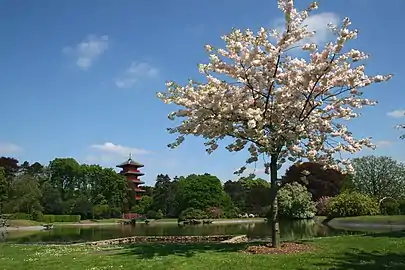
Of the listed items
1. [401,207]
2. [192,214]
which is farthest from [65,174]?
[401,207]

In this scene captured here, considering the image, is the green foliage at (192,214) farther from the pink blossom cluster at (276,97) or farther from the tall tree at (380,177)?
the pink blossom cluster at (276,97)

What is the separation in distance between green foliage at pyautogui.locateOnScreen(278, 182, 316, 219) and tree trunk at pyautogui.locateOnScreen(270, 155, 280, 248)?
49197 millimetres

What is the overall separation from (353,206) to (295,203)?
11987mm

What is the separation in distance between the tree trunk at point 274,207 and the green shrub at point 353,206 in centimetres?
4112

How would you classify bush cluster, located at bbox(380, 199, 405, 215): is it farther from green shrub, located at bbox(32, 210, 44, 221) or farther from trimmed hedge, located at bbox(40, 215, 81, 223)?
green shrub, located at bbox(32, 210, 44, 221)

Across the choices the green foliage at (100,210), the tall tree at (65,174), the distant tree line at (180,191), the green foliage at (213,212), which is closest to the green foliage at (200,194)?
the distant tree line at (180,191)

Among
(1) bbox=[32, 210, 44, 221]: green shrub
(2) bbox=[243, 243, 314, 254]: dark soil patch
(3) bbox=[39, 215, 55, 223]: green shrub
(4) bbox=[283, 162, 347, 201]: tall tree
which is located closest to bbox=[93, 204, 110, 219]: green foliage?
(3) bbox=[39, 215, 55, 223]: green shrub

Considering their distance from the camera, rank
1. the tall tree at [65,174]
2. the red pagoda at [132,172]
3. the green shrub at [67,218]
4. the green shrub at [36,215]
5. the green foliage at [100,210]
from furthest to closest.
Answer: the red pagoda at [132,172]
the tall tree at [65,174]
the green foliage at [100,210]
the green shrub at [67,218]
the green shrub at [36,215]

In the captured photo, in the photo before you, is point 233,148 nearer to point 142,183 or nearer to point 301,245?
point 301,245

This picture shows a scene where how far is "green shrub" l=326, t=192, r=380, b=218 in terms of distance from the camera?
175 feet

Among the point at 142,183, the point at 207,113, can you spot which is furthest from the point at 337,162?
the point at 142,183

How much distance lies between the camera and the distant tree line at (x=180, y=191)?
6275 centimetres

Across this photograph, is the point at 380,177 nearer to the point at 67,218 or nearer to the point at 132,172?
the point at 67,218

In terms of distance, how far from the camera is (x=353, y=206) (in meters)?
54.4
